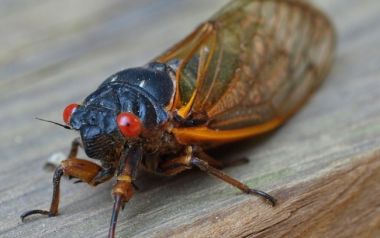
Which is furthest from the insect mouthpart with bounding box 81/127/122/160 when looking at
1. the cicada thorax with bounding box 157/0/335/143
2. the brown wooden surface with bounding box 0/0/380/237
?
the cicada thorax with bounding box 157/0/335/143

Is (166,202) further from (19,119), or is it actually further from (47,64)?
(47,64)

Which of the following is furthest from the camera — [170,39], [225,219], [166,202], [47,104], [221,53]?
[170,39]

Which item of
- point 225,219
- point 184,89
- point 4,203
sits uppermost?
point 184,89

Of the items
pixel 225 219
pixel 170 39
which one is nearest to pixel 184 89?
pixel 225 219

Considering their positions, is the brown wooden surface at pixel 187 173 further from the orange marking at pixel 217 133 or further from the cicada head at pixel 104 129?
the cicada head at pixel 104 129

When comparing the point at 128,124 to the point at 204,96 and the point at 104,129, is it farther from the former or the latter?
the point at 204,96

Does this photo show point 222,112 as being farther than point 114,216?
Yes

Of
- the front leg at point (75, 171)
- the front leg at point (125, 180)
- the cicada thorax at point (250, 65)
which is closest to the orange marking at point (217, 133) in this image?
the cicada thorax at point (250, 65)
